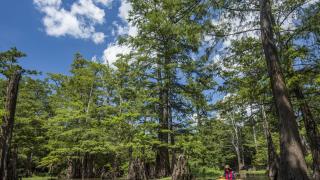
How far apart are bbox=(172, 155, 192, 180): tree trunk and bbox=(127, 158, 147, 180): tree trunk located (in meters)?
3.29

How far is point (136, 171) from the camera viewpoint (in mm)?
16625

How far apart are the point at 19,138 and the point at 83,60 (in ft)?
45.9

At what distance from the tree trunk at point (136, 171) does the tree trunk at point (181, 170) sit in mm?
3290

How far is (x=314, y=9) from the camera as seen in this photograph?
345 inches

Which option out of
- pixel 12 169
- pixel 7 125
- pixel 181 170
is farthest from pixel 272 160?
pixel 12 169

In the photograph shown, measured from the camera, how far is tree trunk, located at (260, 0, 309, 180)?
709 cm

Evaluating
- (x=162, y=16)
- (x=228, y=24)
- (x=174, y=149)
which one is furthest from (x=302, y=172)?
(x=174, y=149)

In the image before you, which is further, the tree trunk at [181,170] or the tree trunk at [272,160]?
the tree trunk at [181,170]

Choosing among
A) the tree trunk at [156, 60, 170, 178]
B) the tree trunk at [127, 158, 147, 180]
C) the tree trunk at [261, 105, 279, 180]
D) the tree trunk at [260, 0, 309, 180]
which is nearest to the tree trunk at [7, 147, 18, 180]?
the tree trunk at [127, 158, 147, 180]

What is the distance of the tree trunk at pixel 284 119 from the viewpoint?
7.09m

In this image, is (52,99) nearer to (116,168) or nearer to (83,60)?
(83,60)

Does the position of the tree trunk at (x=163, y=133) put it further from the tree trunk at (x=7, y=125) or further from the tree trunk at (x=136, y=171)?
the tree trunk at (x=7, y=125)

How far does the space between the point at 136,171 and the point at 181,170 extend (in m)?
3.76

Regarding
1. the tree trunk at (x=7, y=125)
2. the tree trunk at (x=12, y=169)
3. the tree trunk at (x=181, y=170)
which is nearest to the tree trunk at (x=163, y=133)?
the tree trunk at (x=181, y=170)
